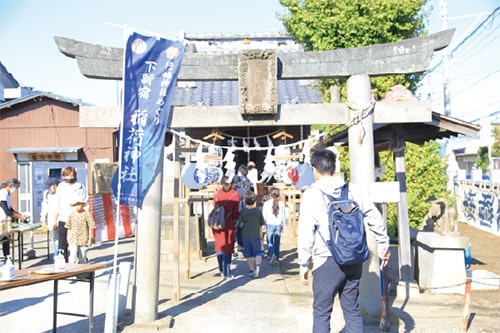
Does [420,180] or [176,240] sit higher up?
[420,180]

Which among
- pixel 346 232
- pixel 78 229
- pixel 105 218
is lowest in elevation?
pixel 105 218

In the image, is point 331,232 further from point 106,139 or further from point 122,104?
point 106,139

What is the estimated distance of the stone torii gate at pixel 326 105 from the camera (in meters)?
6.92

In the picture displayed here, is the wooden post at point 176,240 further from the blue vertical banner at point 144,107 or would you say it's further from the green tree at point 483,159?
the green tree at point 483,159

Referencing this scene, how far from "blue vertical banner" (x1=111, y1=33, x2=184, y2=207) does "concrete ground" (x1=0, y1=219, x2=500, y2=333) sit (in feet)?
6.32

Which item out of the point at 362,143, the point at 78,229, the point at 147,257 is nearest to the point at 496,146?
the point at 362,143

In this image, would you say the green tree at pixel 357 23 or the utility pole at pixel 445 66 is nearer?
the green tree at pixel 357 23

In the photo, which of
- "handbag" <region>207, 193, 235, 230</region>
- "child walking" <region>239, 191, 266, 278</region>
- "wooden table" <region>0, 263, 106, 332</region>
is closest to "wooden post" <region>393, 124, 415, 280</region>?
"child walking" <region>239, 191, 266, 278</region>

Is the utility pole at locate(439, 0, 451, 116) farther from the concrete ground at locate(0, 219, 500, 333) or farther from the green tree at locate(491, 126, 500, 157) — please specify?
the green tree at locate(491, 126, 500, 157)

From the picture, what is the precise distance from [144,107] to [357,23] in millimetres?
12973

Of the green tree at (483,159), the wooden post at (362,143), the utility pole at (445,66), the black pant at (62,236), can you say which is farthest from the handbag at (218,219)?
the green tree at (483,159)

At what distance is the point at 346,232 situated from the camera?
4.75m

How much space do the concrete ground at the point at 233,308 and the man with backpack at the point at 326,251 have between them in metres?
1.87

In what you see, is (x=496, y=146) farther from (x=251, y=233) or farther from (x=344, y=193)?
(x=344, y=193)
